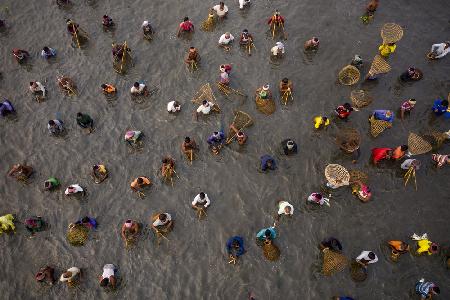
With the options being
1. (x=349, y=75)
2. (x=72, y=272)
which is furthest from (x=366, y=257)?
(x=72, y=272)

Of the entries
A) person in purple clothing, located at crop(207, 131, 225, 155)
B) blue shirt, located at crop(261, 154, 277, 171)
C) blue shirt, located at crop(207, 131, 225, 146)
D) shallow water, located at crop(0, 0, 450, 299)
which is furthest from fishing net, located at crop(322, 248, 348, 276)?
blue shirt, located at crop(207, 131, 225, 146)

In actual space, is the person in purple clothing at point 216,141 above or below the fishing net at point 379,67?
above

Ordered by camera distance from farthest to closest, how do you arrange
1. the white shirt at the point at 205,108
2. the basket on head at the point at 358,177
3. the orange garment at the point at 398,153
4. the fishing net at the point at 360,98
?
the fishing net at the point at 360,98 → the white shirt at the point at 205,108 → the basket on head at the point at 358,177 → the orange garment at the point at 398,153

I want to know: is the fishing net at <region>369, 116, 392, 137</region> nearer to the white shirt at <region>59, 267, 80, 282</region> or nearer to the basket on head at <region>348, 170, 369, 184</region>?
the basket on head at <region>348, 170, 369, 184</region>

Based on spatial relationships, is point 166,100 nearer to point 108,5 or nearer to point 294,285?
point 108,5

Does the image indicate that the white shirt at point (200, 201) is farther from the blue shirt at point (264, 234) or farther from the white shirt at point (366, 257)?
the white shirt at point (366, 257)

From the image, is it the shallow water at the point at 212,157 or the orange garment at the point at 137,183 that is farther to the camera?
the orange garment at the point at 137,183

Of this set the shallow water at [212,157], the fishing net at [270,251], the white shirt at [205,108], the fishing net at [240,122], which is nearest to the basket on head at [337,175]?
the shallow water at [212,157]
